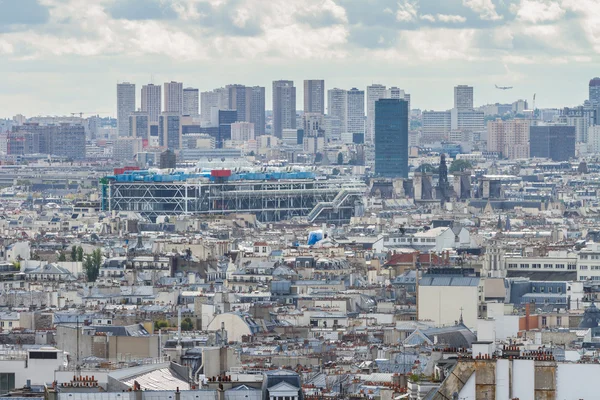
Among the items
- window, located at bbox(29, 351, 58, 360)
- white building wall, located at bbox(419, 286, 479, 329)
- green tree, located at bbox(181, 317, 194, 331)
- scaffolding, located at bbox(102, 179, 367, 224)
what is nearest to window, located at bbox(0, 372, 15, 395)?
window, located at bbox(29, 351, 58, 360)

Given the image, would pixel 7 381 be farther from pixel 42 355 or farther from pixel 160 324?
pixel 160 324

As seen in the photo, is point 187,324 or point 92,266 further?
point 92,266

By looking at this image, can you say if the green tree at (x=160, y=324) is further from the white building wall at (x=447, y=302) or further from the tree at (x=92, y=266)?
the tree at (x=92, y=266)

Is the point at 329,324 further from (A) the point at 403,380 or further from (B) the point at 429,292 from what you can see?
(A) the point at 403,380

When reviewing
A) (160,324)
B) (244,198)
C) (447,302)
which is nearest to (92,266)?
(447,302)

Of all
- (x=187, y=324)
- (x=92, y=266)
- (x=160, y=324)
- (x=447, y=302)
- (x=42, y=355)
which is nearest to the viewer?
(x=42, y=355)

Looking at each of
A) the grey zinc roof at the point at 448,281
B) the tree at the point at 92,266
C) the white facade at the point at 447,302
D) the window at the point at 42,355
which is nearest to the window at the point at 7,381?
the window at the point at 42,355

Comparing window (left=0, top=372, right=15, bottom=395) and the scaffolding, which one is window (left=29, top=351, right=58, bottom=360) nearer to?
window (left=0, top=372, right=15, bottom=395)
